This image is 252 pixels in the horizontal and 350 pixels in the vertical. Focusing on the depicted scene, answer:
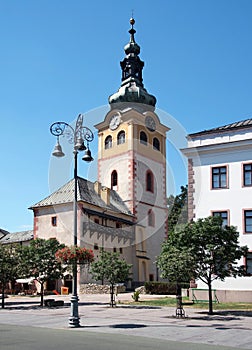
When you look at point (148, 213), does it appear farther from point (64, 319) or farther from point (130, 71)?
point (64, 319)

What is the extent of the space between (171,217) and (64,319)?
52.6 meters

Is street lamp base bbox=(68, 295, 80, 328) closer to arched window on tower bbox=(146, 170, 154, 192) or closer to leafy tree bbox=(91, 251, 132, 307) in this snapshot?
leafy tree bbox=(91, 251, 132, 307)

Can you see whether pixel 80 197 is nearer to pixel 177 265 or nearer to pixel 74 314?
pixel 177 265

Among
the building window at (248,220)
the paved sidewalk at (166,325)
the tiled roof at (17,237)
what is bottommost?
the paved sidewalk at (166,325)

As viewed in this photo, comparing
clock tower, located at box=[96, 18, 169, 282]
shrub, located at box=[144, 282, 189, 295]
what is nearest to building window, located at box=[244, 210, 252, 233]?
shrub, located at box=[144, 282, 189, 295]

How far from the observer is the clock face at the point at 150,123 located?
205 feet

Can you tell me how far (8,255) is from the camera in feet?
103

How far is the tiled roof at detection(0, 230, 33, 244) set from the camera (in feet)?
180

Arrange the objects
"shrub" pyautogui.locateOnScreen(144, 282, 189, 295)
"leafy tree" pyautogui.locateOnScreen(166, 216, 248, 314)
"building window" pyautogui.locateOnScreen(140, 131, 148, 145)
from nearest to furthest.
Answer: "leafy tree" pyautogui.locateOnScreen(166, 216, 248, 314) → "shrub" pyautogui.locateOnScreen(144, 282, 189, 295) → "building window" pyautogui.locateOnScreen(140, 131, 148, 145)

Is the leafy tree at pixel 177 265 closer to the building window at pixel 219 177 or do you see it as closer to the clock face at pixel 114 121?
the building window at pixel 219 177

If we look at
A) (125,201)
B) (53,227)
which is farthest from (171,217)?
(53,227)

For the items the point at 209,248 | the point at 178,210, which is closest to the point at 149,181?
the point at 178,210

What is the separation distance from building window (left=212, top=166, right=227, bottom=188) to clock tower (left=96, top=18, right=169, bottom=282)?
80.1 ft

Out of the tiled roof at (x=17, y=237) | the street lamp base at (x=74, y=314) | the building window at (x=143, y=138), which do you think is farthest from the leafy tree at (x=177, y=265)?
the building window at (x=143, y=138)
